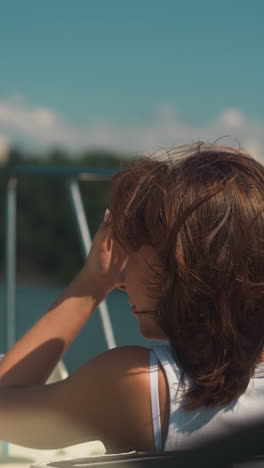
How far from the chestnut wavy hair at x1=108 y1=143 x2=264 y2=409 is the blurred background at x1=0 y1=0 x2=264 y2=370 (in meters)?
1.14

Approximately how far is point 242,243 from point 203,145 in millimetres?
169

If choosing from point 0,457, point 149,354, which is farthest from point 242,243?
point 0,457

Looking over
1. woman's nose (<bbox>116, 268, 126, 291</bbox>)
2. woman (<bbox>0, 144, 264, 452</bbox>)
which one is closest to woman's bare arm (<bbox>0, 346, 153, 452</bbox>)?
woman (<bbox>0, 144, 264, 452</bbox>)

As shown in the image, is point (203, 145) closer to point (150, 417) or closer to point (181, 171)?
point (181, 171)

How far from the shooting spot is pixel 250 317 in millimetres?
730

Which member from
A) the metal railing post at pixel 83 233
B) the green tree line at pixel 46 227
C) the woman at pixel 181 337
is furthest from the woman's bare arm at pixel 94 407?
the green tree line at pixel 46 227

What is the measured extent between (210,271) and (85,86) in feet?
33.3

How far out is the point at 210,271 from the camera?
2.33 feet

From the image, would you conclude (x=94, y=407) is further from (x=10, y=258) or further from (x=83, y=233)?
(x=10, y=258)

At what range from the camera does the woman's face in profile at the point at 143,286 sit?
30.0 inches

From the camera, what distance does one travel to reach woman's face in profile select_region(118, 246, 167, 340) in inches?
30.0

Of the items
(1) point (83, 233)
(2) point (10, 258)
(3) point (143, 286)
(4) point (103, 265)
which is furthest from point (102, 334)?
(3) point (143, 286)

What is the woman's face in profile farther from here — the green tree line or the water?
the green tree line

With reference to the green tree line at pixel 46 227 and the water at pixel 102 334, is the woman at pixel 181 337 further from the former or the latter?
the green tree line at pixel 46 227
